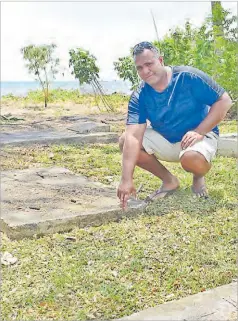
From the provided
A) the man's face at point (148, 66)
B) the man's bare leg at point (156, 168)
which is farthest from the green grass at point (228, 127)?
the man's face at point (148, 66)

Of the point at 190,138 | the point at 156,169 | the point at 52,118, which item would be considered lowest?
the point at 52,118

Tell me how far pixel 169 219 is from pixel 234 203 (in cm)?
55

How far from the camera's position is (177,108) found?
11.7 feet

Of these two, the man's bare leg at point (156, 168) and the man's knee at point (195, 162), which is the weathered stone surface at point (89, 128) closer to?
the man's bare leg at point (156, 168)

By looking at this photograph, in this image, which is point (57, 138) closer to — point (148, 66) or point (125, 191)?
point (148, 66)

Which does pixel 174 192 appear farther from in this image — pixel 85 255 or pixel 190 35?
pixel 190 35

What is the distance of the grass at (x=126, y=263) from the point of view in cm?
224

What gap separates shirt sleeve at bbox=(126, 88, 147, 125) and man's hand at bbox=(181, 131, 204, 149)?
0.30 metres

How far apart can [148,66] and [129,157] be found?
57cm

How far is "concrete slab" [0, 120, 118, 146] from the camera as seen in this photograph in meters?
6.23

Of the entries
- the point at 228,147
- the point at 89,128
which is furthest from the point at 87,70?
the point at 228,147

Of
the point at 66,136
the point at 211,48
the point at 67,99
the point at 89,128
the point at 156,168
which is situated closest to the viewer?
the point at 156,168

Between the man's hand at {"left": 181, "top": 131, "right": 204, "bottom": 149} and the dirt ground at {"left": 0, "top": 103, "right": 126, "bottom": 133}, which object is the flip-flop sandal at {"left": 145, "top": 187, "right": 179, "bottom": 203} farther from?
the dirt ground at {"left": 0, "top": 103, "right": 126, "bottom": 133}

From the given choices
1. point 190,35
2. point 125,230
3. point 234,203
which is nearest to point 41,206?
point 125,230
